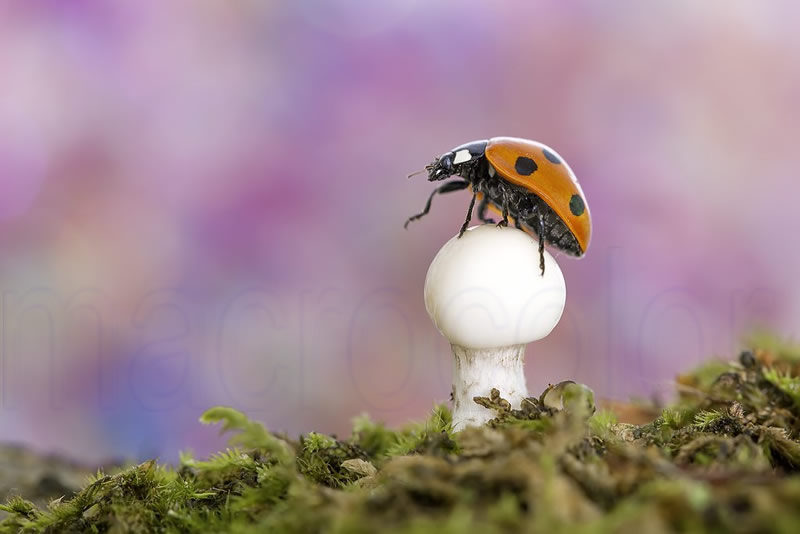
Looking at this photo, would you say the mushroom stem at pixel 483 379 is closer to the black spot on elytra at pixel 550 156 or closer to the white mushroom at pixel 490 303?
the white mushroom at pixel 490 303

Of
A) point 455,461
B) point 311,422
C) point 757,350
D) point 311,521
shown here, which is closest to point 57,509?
point 311,521

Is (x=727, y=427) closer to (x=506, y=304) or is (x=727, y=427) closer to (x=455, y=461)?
(x=506, y=304)

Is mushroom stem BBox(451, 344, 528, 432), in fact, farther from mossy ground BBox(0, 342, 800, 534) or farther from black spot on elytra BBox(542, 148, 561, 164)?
black spot on elytra BBox(542, 148, 561, 164)

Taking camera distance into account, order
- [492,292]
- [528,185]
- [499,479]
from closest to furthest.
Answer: [499,479] < [492,292] < [528,185]

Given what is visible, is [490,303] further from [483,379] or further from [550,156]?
[550,156]

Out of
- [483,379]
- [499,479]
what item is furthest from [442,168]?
[499,479]

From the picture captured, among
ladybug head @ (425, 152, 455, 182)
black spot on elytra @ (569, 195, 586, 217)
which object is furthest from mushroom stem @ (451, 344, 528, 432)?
ladybug head @ (425, 152, 455, 182)

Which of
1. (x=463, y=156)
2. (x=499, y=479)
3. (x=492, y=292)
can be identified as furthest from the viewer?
(x=463, y=156)
